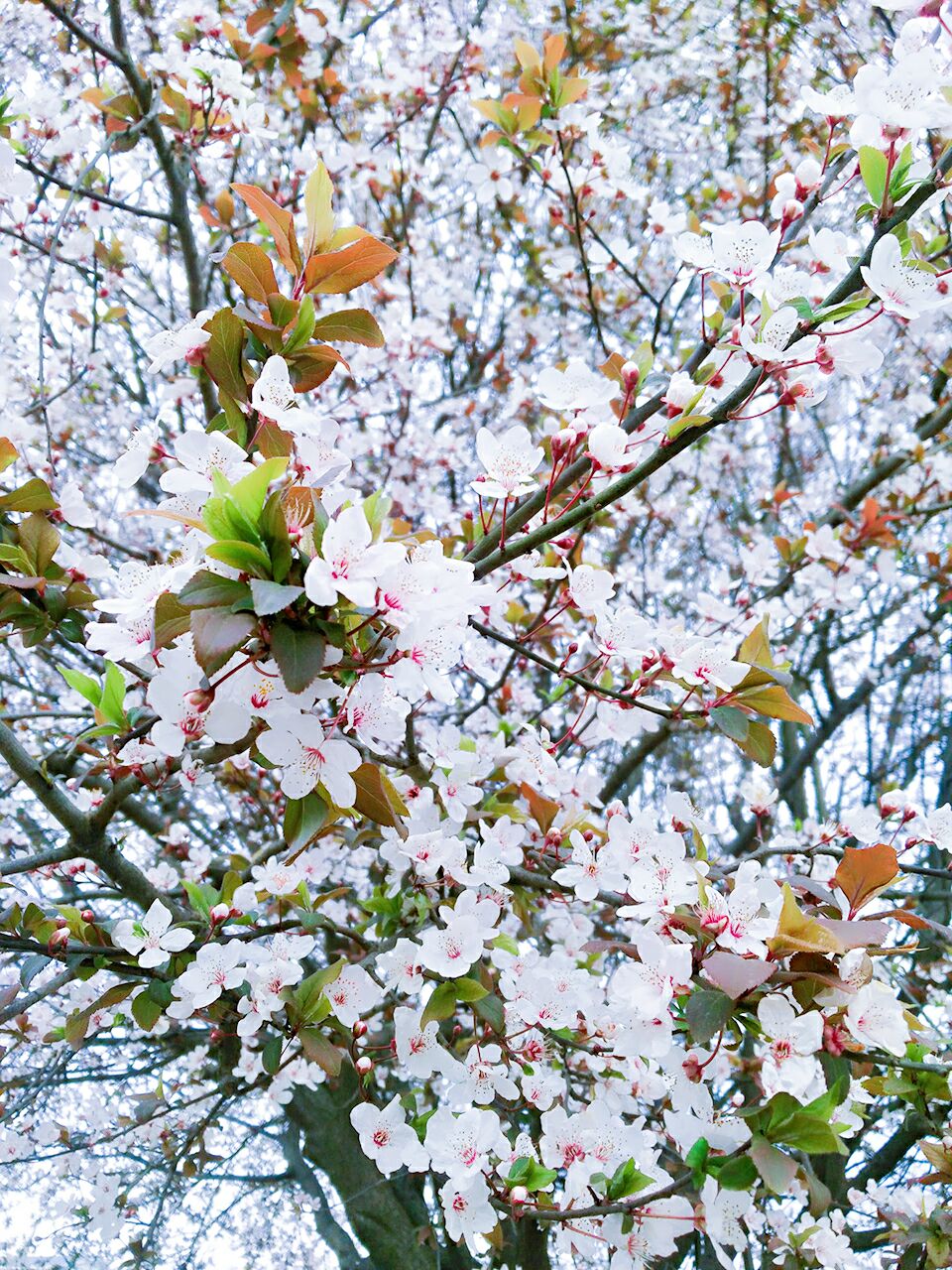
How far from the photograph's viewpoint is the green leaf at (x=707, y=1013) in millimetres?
915

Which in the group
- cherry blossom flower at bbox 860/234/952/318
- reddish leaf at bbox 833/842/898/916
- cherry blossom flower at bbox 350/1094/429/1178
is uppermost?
cherry blossom flower at bbox 860/234/952/318

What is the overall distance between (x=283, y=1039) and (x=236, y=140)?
2464 mm

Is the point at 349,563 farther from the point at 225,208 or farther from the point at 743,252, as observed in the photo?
the point at 225,208

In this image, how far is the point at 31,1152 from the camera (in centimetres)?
283

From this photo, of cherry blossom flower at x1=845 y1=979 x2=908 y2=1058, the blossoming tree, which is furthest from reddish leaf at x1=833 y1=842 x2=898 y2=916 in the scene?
cherry blossom flower at x1=845 y1=979 x2=908 y2=1058

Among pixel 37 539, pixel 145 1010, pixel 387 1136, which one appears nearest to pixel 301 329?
pixel 37 539

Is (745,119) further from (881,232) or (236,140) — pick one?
(881,232)

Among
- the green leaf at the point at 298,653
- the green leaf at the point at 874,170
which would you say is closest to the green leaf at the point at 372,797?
the green leaf at the point at 298,653

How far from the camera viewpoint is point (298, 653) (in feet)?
2.55

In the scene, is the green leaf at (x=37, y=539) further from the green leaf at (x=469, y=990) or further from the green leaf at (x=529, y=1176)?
the green leaf at (x=529, y=1176)

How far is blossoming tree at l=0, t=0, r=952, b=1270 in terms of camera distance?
36.9 inches

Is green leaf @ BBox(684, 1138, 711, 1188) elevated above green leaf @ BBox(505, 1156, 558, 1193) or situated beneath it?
situated beneath

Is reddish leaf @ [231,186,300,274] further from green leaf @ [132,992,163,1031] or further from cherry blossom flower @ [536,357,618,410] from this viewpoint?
green leaf @ [132,992,163,1031]

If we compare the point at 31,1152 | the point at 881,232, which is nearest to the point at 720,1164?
the point at 881,232
